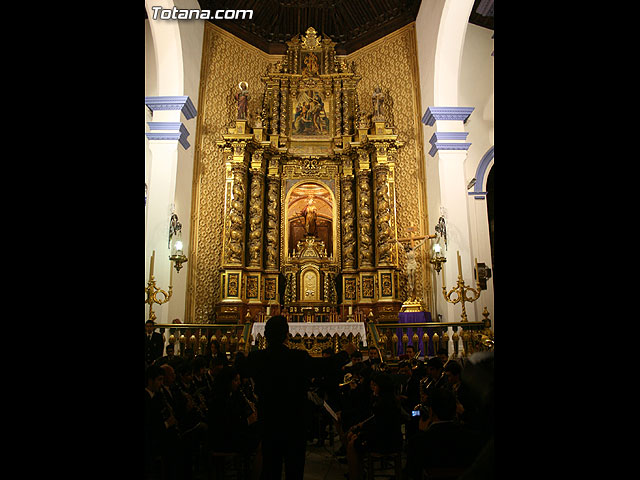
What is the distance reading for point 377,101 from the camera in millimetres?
13281

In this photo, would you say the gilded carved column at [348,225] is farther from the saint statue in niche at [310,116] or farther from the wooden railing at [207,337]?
the wooden railing at [207,337]

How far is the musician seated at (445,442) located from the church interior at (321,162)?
6566 millimetres

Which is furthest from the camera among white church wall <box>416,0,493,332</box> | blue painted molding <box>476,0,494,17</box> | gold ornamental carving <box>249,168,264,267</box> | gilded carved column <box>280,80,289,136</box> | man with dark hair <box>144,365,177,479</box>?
gilded carved column <box>280,80,289,136</box>

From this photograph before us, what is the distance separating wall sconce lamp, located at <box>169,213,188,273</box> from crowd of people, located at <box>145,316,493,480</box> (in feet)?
16.9

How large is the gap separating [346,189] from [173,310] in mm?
5719

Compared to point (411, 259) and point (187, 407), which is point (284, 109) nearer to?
point (411, 259)

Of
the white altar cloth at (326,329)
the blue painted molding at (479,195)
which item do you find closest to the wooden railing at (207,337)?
the white altar cloth at (326,329)

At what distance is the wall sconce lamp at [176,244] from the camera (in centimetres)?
1008

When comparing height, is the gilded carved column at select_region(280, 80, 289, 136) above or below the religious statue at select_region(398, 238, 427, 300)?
above

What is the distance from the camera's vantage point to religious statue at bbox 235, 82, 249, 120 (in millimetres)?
13031

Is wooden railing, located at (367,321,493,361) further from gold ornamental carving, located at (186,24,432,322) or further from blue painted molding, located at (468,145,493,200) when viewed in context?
blue painted molding, located at (468,145,493,200)

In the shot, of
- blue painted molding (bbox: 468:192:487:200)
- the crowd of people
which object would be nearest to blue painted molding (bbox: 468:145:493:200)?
blue painted molding (bbox: 468:192:487:200)

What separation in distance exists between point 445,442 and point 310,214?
10.3m
